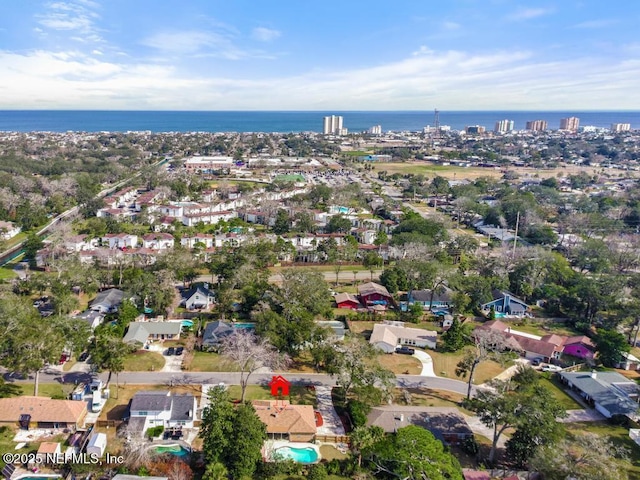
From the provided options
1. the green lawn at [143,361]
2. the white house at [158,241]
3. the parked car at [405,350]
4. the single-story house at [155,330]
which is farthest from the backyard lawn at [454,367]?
the white house at [158,241]

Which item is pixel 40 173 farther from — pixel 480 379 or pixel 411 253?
pixel 480 379

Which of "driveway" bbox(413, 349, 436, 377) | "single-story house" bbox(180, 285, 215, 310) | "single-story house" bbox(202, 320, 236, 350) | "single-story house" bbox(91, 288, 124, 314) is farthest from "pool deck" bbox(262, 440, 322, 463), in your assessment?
"single-story house" bbox(91, 288, 124, 314)

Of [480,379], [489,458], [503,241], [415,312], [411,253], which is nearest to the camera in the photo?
[489,458]

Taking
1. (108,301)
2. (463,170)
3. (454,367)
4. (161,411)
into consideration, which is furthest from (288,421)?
(463,170)

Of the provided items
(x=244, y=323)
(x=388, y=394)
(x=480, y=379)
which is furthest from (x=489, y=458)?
(x=244, y=323)

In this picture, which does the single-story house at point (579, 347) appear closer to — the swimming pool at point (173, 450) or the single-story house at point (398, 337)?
the single-story house at point (398, 337)

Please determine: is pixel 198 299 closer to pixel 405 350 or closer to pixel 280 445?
pixel 405 350
